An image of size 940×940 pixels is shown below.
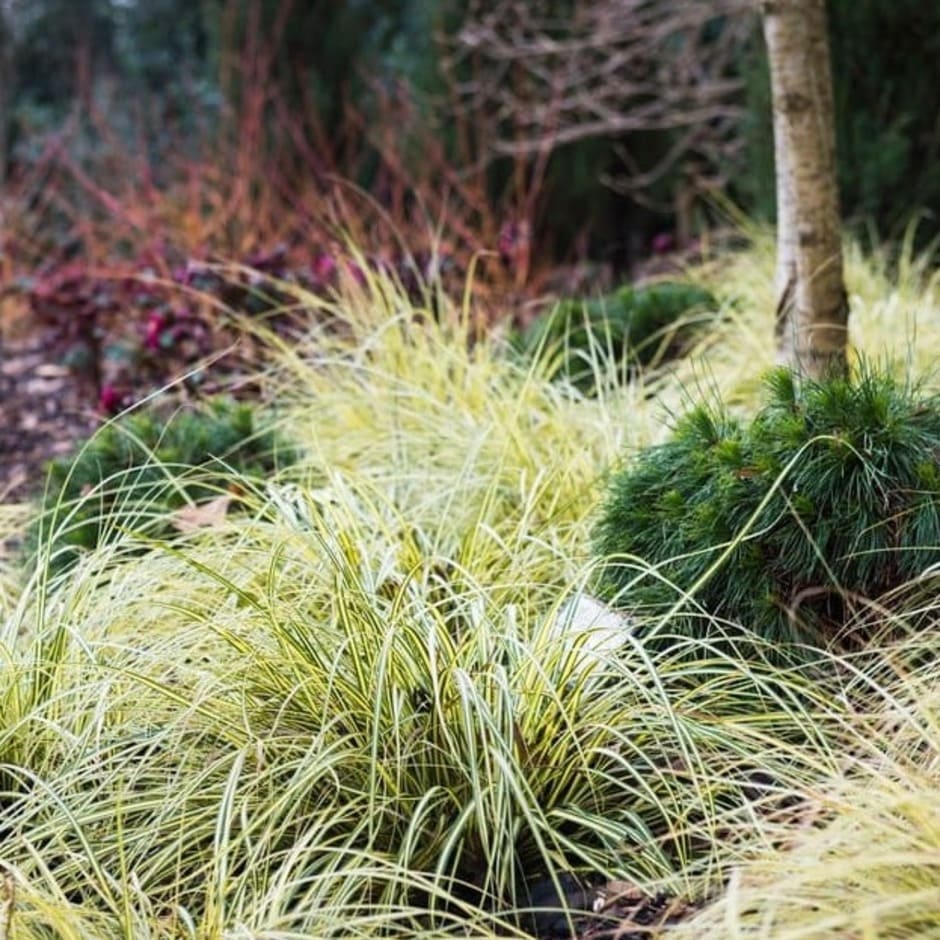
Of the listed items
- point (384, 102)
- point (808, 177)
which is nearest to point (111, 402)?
point (808, 177)

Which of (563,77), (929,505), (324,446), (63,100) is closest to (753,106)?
(563,77)

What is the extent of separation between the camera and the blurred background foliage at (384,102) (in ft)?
21.0

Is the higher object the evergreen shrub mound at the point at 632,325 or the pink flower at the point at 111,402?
the evergreen shrub mound at the point at 632,325

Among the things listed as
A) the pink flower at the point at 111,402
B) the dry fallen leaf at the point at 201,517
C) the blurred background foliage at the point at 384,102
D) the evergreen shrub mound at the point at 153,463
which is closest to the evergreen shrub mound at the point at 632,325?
the evergreen shrub mound at the point at 153,463

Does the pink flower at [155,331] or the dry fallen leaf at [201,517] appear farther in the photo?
the pink flower at [155,331]

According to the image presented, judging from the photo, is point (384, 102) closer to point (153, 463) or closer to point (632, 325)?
point (632, 325)

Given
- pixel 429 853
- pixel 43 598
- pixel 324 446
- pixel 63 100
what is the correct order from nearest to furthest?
pixel 429 853
pixel 43 598
pixel 324 446
pixel 63 100

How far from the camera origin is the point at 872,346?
442 centimetres

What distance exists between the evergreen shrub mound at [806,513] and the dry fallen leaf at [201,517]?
1.02 m

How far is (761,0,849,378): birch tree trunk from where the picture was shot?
3625 mm

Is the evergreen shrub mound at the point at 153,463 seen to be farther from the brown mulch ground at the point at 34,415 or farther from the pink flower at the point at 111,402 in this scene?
the brown mulch ground at the point at 34,415

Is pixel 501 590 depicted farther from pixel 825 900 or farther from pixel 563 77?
pixel 563 77

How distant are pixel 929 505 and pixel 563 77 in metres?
6.43

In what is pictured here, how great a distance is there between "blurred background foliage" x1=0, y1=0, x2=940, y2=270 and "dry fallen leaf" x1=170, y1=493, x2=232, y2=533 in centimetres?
388
